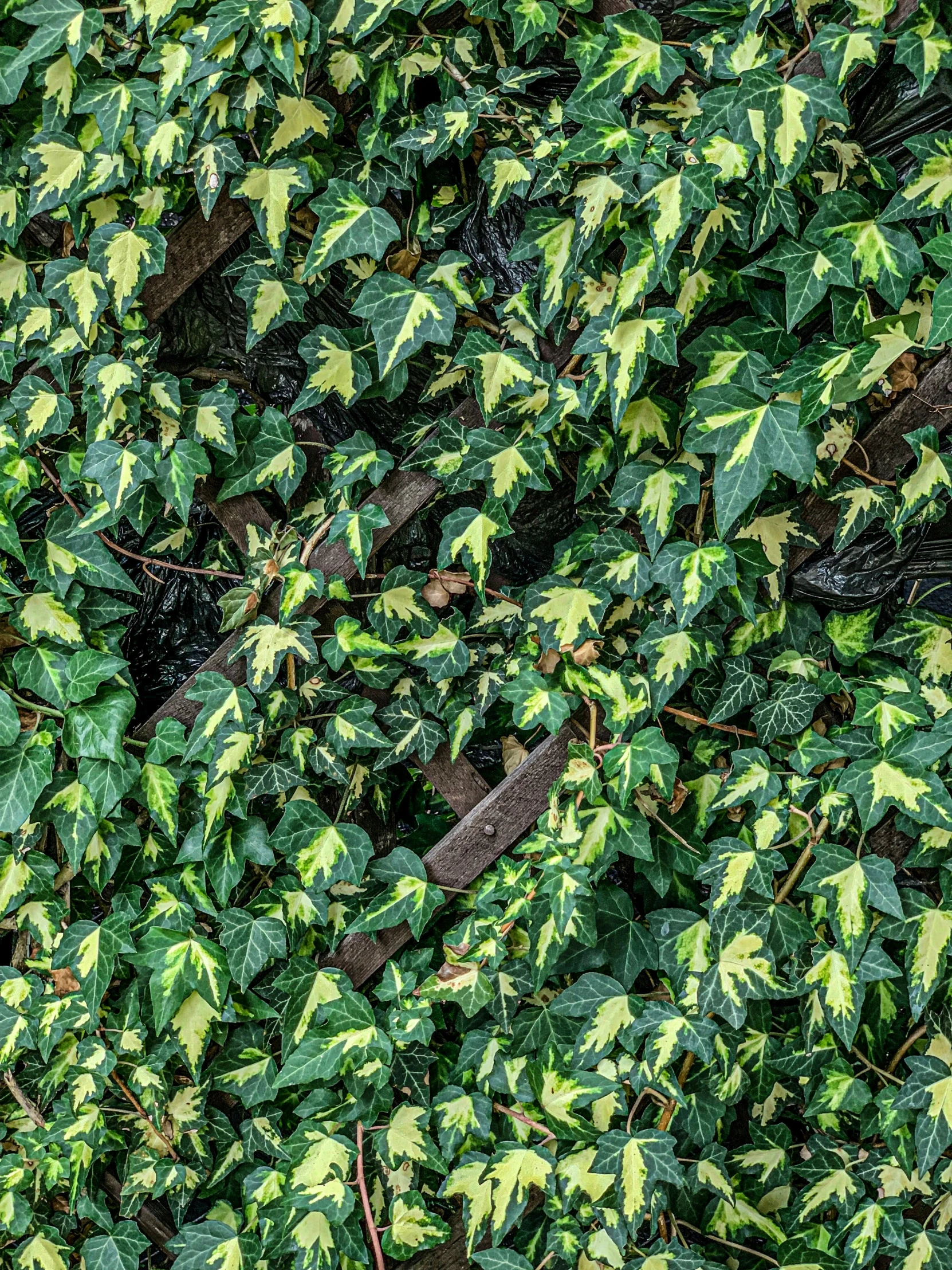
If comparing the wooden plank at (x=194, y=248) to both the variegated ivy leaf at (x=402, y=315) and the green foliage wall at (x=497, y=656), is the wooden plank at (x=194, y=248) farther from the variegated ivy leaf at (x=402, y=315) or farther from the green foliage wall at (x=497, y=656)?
the variegated ivy leaf at (x=402, y=315)

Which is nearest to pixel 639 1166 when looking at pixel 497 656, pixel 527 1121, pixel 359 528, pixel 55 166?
pixel 527 1121

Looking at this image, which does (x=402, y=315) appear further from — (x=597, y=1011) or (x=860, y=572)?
(x=597, y=1011)

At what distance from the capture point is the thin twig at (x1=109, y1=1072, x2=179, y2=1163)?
1626mm

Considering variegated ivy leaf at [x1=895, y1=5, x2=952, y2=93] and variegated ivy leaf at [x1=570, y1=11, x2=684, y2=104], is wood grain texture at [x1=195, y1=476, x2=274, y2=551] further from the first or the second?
variegated ivy leaf at [x1=895, y1=5, x2=952, y2=93]

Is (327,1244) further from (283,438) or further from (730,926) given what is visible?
(283,438)

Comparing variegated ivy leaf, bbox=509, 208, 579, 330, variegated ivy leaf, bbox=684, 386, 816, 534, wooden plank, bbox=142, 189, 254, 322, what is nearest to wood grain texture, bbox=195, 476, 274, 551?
wooden plank, bbox=142, 189, 254, 322

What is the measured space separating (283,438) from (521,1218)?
1293 millimetres

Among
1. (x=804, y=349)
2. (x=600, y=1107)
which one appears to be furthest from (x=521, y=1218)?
(x=804, y=349)

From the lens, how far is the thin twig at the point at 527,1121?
1.48m

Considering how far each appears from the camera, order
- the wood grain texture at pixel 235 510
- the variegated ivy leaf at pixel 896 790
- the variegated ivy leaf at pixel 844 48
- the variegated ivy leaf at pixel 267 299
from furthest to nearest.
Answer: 1. the wood grain texture at pixel 235 510
2. the variegated ivy leaf at pixel 267 299
3. the variegated ivy leaf at pixel 896 790
4. the variegated ivy leaf at pixel 844 48

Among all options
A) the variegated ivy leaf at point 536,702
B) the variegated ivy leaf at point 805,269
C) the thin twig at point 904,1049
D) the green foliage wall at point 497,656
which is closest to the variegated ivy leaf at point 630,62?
the green foliage wall at point 497,656

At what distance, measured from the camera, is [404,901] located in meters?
1.52

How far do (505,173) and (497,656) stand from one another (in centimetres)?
69

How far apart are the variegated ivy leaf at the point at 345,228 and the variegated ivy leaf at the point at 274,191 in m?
0.04
